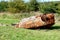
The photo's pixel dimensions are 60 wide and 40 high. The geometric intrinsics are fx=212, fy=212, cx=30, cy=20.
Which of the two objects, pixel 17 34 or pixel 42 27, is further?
pixel 42 27

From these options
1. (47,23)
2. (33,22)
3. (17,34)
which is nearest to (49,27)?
(47,23)

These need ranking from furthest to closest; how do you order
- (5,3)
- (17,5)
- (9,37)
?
(5,3) < (17,5) < (9,37)

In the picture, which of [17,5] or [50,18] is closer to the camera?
[50,18]

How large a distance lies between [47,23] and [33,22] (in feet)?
3.10

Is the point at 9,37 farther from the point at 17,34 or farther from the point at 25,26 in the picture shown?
the point at 25,26

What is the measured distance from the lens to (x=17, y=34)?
33.0 feet

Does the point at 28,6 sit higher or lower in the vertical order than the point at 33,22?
lower

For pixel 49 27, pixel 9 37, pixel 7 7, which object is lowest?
pixel 7 7

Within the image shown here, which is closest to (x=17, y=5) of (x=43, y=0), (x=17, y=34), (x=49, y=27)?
(x=43, y=0)

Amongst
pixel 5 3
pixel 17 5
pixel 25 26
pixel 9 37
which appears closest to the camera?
pixel 9 37

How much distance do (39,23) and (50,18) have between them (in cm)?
87

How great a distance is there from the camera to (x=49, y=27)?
13.7m

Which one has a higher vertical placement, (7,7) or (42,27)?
(42,27)

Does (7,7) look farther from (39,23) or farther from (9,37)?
(9,37)
